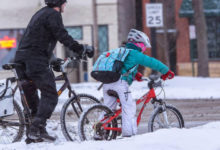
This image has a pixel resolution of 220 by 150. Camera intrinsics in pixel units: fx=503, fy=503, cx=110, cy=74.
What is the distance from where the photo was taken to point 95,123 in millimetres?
5719

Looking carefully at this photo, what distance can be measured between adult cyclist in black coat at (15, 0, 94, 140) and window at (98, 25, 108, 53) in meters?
15.2

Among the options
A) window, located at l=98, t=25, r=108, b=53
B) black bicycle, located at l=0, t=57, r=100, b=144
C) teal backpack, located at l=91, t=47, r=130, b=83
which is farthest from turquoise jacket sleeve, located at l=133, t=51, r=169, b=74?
window, located at l=98, t=25, r=108, b=53

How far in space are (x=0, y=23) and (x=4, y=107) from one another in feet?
50.7

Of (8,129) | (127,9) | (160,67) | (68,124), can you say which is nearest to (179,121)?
(160,67)

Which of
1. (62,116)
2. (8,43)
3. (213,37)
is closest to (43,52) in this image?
(62,116)

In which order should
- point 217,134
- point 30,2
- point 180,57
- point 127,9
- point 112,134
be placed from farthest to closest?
point 180,57 → point 127,9 → point 30,2 → point 112,134 → point 217,134

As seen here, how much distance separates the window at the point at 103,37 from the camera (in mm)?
20953

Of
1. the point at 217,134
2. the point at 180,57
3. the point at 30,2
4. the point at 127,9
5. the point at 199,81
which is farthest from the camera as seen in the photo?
the point at 180,57

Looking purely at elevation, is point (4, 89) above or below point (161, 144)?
above

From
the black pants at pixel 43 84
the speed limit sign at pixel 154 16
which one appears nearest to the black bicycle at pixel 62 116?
the black pants at pixel 43 84

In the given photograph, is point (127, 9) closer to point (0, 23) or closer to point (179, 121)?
point (0, 23)

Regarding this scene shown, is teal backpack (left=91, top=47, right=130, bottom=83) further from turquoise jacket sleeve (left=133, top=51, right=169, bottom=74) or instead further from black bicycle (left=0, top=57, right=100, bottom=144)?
black bicycle (left=0, top=57, right=100, bottom=144)

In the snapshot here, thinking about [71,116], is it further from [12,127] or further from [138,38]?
[138,38]

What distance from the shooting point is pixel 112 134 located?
232 inches
